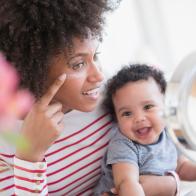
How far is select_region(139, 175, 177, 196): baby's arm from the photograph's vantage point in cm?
90

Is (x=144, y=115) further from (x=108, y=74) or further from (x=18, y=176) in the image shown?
(x=18, y=176)

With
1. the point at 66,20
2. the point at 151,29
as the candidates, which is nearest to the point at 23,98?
the point at 66,20

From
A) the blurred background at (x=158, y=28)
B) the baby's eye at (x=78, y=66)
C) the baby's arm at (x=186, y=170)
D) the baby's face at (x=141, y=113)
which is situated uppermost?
the blurred background at (x=158, y=28)

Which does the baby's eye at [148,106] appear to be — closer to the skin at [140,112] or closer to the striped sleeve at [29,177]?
the skin at [140,112]

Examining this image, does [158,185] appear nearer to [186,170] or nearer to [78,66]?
[186,170]

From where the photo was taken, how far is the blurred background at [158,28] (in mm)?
1522

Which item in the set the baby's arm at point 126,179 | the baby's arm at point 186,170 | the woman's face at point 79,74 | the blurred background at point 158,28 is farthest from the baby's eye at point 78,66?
the blurred background at point 158,28

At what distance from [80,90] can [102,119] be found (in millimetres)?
167

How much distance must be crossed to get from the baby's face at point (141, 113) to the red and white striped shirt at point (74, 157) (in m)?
0.07

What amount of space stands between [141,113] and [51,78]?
0.73 ft

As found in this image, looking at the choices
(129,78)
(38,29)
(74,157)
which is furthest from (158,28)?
(38,29)

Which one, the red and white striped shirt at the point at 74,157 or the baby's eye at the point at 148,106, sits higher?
the baby's eye at the point at 148,106

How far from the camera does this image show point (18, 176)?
2.76ft

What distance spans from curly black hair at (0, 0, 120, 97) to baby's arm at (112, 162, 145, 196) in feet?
0.81
